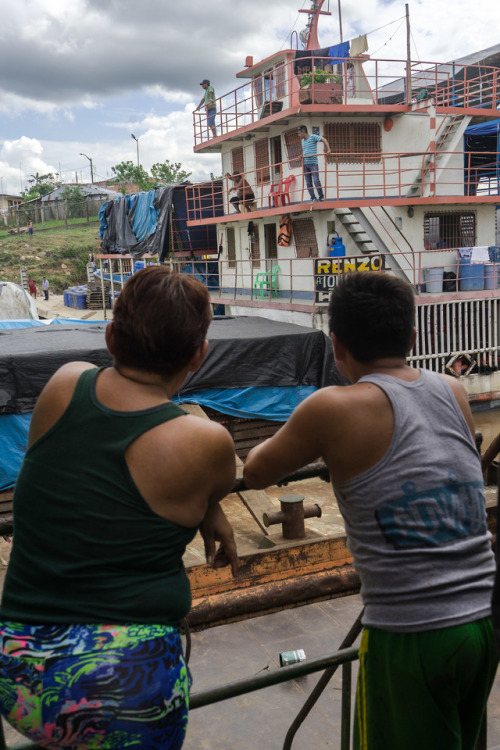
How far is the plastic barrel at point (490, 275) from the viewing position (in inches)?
685

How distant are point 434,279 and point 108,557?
1730cm

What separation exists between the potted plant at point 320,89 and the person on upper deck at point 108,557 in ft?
58.0

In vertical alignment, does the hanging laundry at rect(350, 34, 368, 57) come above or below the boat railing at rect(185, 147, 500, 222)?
above

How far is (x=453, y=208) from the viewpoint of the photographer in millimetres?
19234

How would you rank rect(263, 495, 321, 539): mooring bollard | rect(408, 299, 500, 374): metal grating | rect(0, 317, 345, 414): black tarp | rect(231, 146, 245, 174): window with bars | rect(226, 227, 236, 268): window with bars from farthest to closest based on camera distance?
rect(226, 227, 236, 268): window with bars < rect(231, 146, 245, 174): window with bars < rect(408, 299, 500, 374): metal grating < rect(0, 317, 345, 414): black tarp < rect(263, 495, 321, 539): mooring bollard

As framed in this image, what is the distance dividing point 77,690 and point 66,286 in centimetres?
4433

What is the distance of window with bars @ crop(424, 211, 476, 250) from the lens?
765 inches

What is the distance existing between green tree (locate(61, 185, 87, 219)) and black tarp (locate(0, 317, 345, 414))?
168 ft

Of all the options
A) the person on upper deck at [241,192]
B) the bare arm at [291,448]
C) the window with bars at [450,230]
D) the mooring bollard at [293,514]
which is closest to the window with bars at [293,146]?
the person on upper deck at [241,192]

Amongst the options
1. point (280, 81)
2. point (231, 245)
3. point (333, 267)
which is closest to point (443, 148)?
point (280, 81)

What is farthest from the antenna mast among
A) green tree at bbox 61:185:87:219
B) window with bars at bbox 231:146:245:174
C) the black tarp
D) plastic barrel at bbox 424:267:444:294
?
green tree at bbox 61:185:87:219

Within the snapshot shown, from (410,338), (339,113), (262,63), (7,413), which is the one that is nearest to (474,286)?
(339,113)

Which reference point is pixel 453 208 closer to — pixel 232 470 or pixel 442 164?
pixel 442 164

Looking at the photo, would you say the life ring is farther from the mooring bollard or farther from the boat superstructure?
the mooring bollard
